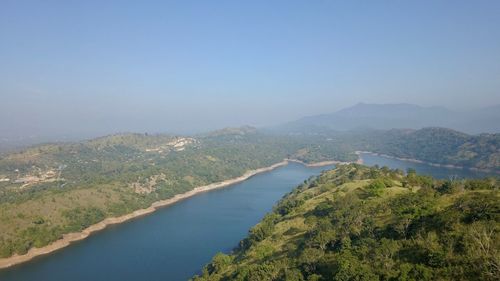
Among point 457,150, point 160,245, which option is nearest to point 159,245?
point 160,245

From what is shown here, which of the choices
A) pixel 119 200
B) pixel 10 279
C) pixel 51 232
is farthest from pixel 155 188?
pixel 10 279

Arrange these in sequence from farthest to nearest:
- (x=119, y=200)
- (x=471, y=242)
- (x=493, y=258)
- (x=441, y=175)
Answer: (x=441, y=175), (x=119, y=200), (x=471, y=242), (x=493, y=258)

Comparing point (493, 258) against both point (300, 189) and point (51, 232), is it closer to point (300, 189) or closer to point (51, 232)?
point (300, 189)

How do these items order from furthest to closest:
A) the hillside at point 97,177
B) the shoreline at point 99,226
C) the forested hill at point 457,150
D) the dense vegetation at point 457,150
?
the forested hill at point 457,150 < the dense vegetation at point 457,150 < the hillside at point 97,177 < the shoreline at point 99,226

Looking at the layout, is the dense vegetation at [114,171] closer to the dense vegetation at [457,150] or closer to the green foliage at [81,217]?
the green foliage at [81,217]

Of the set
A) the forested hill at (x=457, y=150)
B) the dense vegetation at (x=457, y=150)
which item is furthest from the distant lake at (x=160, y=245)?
the forested hill at (x=457, y=150)

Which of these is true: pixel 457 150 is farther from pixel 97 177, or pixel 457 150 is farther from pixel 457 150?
pixel 97 177
